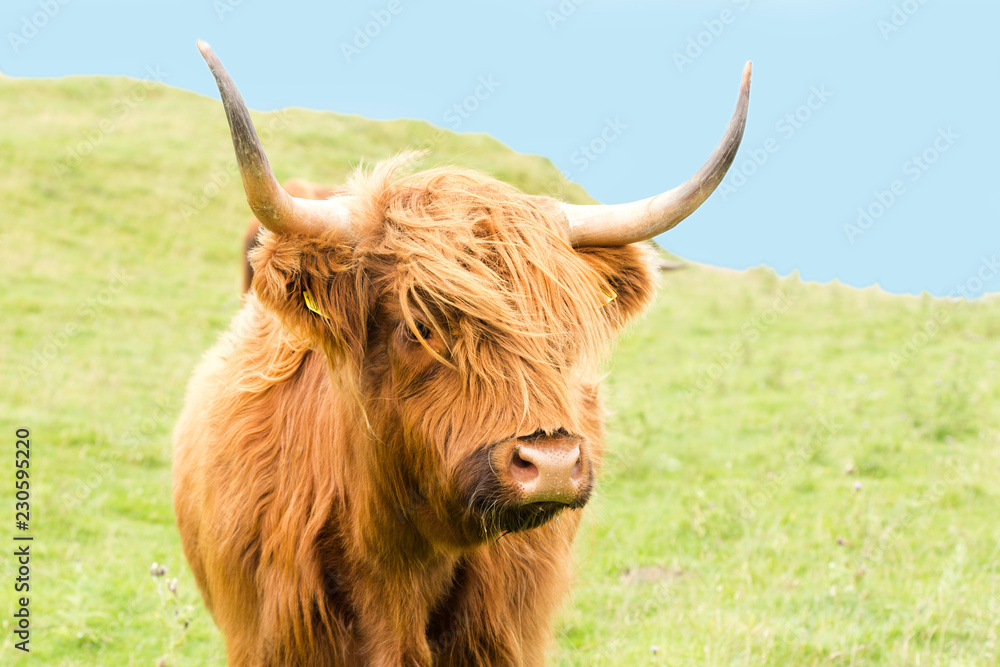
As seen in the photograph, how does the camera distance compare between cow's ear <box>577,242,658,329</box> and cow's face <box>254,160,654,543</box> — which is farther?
cow's ear <box>577,242,658,329</box>

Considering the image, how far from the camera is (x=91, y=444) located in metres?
8.12

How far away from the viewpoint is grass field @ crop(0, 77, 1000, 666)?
15.2 feet

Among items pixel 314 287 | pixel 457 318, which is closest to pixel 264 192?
pixel 314 287

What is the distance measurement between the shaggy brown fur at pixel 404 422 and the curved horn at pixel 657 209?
0.29ft

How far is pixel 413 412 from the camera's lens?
101 inches

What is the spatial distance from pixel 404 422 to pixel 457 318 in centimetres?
38

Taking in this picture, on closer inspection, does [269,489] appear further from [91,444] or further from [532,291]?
[91,444]

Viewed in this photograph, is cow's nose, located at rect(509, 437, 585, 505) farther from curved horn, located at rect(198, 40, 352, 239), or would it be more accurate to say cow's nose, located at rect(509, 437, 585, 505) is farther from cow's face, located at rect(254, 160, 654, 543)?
curved horn, located at rect(198, 40, 352, 239)

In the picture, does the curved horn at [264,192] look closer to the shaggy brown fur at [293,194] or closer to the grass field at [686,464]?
the grass field at [686,464]

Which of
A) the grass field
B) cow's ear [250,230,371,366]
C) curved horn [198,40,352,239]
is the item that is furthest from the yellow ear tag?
the grass field

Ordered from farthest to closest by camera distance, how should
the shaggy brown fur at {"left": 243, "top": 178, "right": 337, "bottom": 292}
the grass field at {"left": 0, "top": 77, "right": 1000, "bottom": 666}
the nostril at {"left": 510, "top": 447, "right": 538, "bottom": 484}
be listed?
the shaggy brown fur at {"left": 243, "top": 178, "right": 337, "bottom": 292} < the grass field at {"left": 0, "top": 77, "right": 1000, "bottom": 666} < the nostril at {"left": 510, "top": 447, "right": 538, "bottom": 484}

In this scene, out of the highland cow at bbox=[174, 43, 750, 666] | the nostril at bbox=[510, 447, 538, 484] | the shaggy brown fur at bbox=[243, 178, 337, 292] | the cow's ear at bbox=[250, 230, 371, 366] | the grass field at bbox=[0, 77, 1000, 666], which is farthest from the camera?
the shaggy brown fur at bbox=[243, 178, 337, 292]

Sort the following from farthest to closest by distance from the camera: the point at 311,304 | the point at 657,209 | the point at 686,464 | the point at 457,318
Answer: the point at 686,464 → the point at 657,209 → the point at 311,304 → the point at 457,318

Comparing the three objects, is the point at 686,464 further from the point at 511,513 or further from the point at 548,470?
the point at 548,470
